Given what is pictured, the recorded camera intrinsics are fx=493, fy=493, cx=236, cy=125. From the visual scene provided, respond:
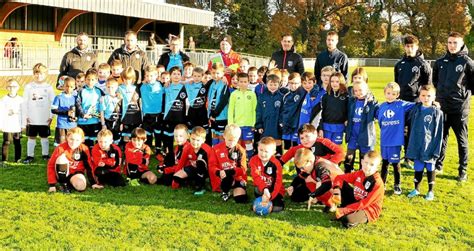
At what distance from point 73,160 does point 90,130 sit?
4.16ft

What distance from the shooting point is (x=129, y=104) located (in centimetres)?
795

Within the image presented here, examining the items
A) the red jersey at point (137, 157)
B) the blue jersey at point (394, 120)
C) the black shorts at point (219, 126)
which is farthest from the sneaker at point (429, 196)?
the red jersey at point (137, 157)

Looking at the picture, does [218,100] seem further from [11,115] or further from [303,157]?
[11,115]

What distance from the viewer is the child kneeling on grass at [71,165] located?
6504mm

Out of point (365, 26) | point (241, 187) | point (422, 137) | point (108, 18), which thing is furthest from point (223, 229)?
point (365, 26)

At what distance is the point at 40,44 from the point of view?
2181 centimetres

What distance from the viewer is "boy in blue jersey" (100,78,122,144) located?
780cm

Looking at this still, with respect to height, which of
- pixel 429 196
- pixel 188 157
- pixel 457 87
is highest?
pixel 457 87

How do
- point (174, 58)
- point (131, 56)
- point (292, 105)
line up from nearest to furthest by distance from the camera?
1. point (292, 105)
2. point (131, 56)
3. point (174, 58)

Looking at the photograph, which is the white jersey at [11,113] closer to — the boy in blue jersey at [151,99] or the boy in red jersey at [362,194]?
the boy in blue jersey at [151,99]

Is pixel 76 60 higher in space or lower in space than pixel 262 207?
higher

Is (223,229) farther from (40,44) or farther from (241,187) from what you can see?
(40,44)

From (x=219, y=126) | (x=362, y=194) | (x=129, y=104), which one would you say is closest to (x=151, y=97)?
(x=129, y=104)

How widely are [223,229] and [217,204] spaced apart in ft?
2.97
